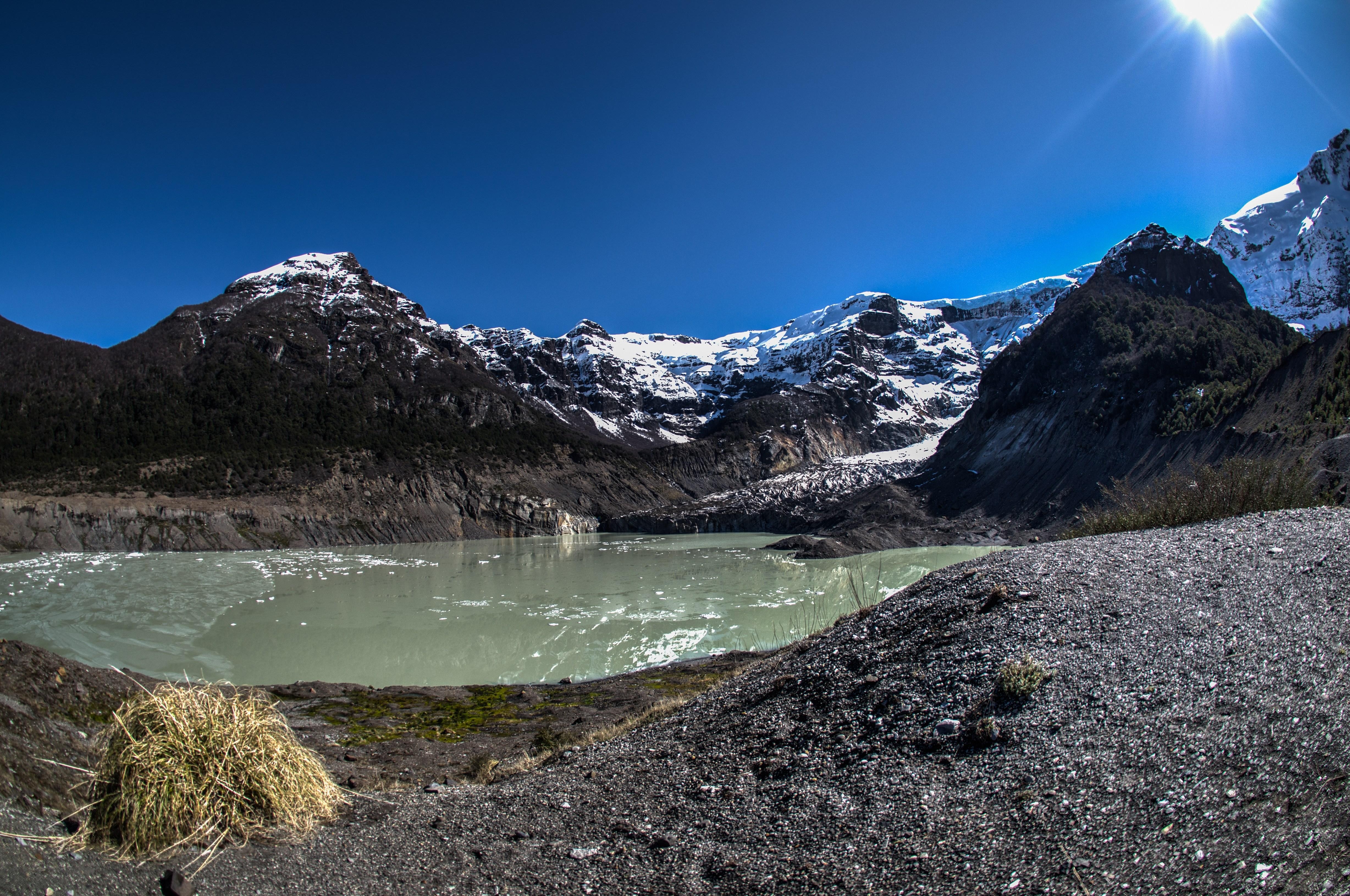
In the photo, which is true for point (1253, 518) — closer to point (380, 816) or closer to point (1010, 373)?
point (380, 816)

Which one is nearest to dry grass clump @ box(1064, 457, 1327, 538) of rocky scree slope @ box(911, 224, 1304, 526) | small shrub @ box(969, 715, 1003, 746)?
small shrub @ box(969, 715, 1003, 746)

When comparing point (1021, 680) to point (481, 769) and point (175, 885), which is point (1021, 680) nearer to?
point (175, 885)

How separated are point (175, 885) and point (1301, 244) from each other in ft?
499

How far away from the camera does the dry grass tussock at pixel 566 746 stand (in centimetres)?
780

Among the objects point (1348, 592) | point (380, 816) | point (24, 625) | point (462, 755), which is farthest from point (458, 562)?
point (1348, 592)

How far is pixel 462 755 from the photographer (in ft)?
35.1

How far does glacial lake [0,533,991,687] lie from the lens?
68.7ft

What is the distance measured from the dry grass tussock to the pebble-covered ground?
0.61 m

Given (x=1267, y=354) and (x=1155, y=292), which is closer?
(x=1267, y=354)

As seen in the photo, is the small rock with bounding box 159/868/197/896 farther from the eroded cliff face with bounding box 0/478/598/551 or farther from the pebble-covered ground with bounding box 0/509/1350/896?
the eroded cliff face with bounding box 0/478/598/551

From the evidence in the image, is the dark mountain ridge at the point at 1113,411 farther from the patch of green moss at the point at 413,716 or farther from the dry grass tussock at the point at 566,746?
the patch of green moss at the point at 413,716

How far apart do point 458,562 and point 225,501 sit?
111ft

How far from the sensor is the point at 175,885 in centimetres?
372

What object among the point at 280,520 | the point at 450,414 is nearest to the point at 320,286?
the point at 450,414
